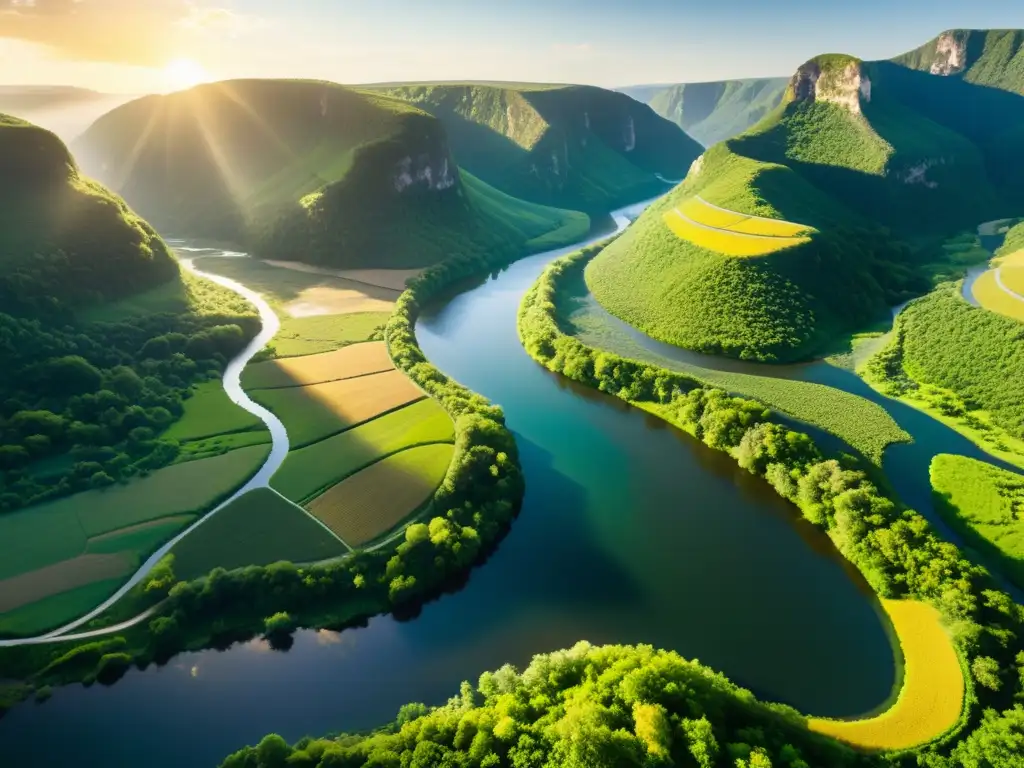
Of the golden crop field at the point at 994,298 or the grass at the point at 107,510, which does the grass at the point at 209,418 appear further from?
the golden crop field at the point at 994,298

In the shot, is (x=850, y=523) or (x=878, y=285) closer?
(x=850, y=523)

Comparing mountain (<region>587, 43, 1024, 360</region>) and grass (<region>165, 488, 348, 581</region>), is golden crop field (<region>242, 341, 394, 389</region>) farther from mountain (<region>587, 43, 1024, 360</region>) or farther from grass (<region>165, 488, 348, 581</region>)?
mountain (<region>587, 43, 1024, 360</region>)

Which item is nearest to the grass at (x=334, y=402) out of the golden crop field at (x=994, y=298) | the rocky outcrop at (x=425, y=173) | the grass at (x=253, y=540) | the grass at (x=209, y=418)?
the grass at (x=209, y=418)

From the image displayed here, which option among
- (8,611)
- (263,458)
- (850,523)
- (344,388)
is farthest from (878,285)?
(8,611)

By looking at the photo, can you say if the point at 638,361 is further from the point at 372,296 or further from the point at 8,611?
the point at 8,611

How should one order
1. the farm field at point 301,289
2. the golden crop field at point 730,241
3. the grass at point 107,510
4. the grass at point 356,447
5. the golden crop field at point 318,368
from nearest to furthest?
the grass at point 107,510, the grass at point 356,447, the golden crop field at point 318,368, the golden crop field at point 730,241, the farm field at point 301,289

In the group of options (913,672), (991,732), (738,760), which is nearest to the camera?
(738,760)
